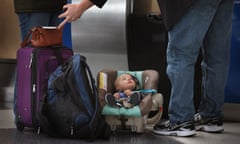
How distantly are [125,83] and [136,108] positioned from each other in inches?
8.6

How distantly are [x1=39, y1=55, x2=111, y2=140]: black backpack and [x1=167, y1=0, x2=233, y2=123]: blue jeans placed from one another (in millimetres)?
370

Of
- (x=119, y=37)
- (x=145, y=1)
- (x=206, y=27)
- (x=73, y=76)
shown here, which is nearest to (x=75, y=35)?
(x=119, y=37)

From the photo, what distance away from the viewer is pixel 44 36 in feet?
7.41

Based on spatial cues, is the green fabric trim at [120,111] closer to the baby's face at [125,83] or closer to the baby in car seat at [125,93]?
the baby in car seat at [125,93]

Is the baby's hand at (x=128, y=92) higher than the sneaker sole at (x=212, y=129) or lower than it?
higher

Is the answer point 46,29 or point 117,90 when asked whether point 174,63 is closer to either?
point 117,90

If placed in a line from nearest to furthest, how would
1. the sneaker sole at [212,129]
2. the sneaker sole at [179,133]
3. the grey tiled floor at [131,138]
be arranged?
the grey tiled floor at [131,138] < the sneaker sole at [179,133] < the sneaker sole at [212,129]

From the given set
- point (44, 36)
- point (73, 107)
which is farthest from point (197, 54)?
point (44, 36)

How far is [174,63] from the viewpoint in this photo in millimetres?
2170

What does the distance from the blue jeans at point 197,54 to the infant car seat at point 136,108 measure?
13 centimetres

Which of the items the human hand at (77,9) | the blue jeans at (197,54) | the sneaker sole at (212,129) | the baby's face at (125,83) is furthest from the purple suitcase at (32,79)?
the sneaker sole at (212,129)

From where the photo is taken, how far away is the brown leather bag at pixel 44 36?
2254 millimetres

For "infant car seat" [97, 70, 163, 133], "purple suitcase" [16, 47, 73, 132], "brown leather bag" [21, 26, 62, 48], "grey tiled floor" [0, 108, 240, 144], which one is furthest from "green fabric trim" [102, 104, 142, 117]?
"brown leather bag" [21, 26, 62, 48]

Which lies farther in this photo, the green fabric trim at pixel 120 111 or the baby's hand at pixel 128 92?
the baby's hand at pixel 128 92
